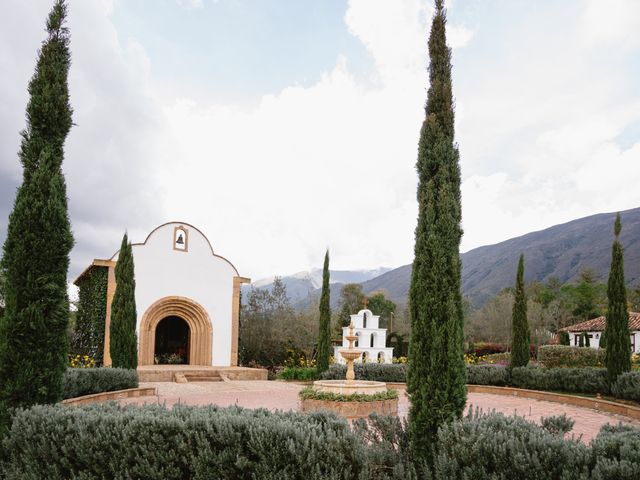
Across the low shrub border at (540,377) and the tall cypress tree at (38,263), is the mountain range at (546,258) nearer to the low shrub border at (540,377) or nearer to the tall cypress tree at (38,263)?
the low shrub border at (540,377)

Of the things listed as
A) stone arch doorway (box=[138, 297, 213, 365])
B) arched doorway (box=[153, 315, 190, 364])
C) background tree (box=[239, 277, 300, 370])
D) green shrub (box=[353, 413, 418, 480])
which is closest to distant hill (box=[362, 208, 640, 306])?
arched doorway (box=[153, 315, 190, 364])

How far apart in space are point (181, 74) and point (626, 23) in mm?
9250

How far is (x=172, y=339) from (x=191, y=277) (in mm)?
5086

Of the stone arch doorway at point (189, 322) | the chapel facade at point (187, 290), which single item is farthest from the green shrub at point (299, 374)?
the stone arch doorway at point (189, 322)

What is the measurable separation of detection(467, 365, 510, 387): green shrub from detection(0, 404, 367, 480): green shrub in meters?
12.3

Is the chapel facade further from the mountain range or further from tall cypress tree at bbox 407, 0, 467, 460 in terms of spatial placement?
the mountain range

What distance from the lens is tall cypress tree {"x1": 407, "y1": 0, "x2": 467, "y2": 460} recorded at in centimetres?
475

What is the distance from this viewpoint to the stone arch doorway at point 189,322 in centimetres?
1852

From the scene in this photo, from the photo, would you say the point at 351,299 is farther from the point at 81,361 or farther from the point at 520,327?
the point at 520,327

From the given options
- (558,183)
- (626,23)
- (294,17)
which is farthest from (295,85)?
(558,183)

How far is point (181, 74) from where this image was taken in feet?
35.7

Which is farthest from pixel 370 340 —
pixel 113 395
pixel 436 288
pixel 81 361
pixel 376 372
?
pixel 436 288

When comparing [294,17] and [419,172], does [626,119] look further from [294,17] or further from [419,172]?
[419,172]

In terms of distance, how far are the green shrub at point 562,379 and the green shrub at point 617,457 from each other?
1012cm
